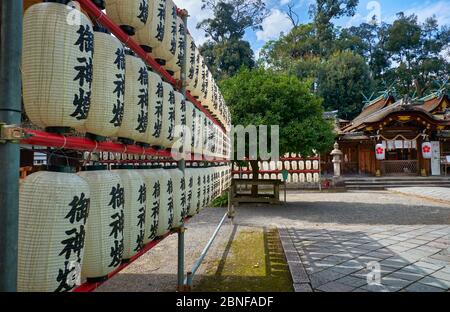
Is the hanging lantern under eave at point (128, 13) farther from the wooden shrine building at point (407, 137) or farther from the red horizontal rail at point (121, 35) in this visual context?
the wooden shrine building at point (407, 137)

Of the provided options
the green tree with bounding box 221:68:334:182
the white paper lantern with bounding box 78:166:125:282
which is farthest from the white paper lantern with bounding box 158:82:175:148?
the green tree with bounding box 221:68:334:182

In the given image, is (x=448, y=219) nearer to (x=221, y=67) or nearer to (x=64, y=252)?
(x=64, y=252)

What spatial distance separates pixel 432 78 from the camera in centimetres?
3997

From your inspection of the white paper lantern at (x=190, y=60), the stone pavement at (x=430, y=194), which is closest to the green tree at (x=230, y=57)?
the stone pavement at (x=430, y=194)

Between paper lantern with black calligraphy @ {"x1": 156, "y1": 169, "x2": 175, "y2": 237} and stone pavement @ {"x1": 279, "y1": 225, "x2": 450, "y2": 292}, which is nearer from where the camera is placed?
paper lantern with black calligraphy @ {"x1": 156, "y1": 169, "x2": 175, "y2": 237}

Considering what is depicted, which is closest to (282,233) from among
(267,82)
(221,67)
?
(267,82)

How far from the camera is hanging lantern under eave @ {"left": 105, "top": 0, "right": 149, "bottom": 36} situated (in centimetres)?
211

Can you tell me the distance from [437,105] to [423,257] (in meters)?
26.9

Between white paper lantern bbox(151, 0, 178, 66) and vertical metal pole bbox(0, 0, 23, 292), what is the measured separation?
169cm

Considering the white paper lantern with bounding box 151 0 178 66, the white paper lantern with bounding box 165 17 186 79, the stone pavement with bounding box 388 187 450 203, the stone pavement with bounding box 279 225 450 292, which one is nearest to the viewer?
the white paper lantern with bounding box 151 0 178 66

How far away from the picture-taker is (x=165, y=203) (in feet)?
9.12

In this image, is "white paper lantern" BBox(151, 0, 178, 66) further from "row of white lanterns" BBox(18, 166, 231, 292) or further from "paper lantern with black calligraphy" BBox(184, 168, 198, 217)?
"paper lantern with black calligraphy" BBox(184, 168, 198, 217)

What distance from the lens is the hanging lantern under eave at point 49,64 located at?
4.48 ft
